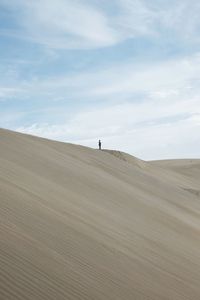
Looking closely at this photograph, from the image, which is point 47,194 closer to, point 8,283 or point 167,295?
point 167,295

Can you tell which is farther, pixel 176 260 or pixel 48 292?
pixel 176 260

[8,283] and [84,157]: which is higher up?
[84,157]

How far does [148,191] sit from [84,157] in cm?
442

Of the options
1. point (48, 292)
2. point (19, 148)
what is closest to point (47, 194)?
point (48, 292)

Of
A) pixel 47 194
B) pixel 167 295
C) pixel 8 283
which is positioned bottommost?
pixel 167 295

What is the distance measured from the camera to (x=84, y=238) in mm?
7852

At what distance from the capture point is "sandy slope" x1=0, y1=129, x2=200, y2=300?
18.9ft

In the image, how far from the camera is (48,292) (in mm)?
5309

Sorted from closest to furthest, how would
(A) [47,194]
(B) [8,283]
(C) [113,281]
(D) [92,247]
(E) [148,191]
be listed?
(B) [8,283]
(C) [113,281]
(D) [92,247]
(A) [47,194]
(E) [148,191]

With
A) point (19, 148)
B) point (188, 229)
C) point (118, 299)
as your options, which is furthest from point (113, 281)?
point (19, 148)

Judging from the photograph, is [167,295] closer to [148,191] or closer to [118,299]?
[118,299]

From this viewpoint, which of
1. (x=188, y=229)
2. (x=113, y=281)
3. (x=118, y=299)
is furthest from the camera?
(x=188, y=229)

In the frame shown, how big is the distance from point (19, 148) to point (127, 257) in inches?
338

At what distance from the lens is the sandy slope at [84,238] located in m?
5.77
